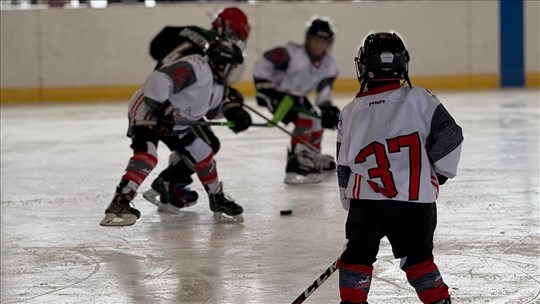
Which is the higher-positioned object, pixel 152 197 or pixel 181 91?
pixel 181 91

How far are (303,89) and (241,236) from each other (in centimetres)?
236

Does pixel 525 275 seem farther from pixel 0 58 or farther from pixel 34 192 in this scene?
pixel 0 58

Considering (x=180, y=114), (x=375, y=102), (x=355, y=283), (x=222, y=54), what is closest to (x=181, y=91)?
(x=180, y=114)

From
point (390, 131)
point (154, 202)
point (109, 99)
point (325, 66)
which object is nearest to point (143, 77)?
point (109, 99)

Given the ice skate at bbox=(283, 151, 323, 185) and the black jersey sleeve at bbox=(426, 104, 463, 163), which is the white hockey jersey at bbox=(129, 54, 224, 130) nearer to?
the ice skate at bbox=(283, 151, 323, 185)

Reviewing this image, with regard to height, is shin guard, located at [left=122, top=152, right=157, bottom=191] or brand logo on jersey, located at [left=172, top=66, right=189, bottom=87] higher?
brand logo on jersey, located at [left=172, top=66, right=189, bottom=87]

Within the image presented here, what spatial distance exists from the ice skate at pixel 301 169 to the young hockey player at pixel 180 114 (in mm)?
1334

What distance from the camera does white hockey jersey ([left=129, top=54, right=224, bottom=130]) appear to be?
Answer: 626cm

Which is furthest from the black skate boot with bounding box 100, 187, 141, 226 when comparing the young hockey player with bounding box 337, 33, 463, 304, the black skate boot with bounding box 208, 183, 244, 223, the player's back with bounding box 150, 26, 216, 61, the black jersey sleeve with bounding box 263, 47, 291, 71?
the young hockey player with bounding box 337, 33, 463, 304

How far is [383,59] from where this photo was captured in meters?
4.01

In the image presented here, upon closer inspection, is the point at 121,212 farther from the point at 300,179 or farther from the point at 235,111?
the point at 300,179

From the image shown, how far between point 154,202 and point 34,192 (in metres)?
1.16

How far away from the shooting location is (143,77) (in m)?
14.3

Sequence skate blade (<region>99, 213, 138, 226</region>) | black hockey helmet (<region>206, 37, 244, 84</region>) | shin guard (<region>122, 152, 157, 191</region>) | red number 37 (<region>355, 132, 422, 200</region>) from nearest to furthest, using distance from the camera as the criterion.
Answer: red number 37 (<region>355, 132, 422, 200</region>)
skate blade (<region>99, 213, 138, 226</region>)
shin guard (<region>122, 152, 157, 191</region>)
black hockey helmet (<region>206, 37, 244, 84</region>)
